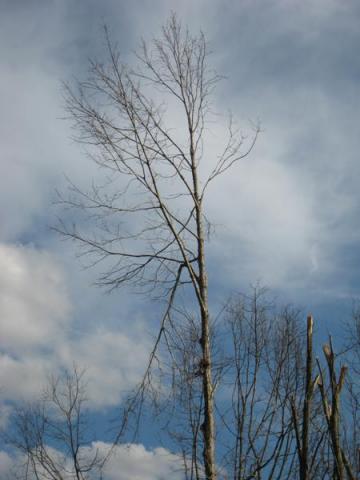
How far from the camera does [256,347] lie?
11.9m

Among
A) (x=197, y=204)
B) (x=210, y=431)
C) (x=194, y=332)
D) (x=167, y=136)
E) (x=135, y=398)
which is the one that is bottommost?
(x=210, y=431)

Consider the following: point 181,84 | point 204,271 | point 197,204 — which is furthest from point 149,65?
point 204,271

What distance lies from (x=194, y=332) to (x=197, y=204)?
158 centimetres

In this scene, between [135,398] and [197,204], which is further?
[197,204]

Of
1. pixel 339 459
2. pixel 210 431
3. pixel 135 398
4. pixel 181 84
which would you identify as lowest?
pixel 339 459

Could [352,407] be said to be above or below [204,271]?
above

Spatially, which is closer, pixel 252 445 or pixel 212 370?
pixel 212 370

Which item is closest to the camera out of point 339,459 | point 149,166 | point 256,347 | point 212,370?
point 339,459

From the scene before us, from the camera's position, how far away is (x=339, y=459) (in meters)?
3.50

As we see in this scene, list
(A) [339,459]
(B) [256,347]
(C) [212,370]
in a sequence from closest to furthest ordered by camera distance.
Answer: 1. (A) [339,459]
2. (C) [212,370]
3. (B) [256,347]

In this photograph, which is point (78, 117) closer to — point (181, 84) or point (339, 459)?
point (181, 84)

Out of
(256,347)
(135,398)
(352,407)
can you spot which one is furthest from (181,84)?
(352,407)

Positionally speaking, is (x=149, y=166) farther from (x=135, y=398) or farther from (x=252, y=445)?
(x=252, y=445)

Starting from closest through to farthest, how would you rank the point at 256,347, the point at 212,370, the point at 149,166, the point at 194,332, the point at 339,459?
1. the point at 339,459
2. the point at 212,370
3. the point at 149,166
4. the point at 194,332
5. the point at 256,347
